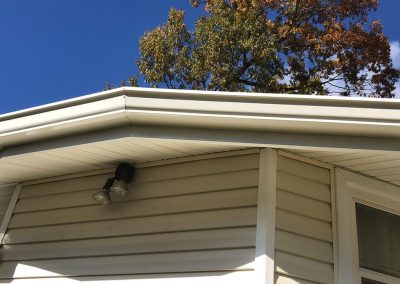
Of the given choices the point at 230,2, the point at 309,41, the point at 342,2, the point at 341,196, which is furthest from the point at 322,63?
the point at 341,196

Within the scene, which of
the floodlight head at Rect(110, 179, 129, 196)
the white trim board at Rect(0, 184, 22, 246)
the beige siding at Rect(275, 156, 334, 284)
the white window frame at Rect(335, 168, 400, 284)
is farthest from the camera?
the white trim board at Rect(0, 184, 22, 246)

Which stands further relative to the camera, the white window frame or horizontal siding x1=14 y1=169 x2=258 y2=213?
horizontal siding x1=14 y1=169 x2=258 y2=213

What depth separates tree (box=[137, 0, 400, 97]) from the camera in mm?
11258

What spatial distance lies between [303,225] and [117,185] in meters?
1.21

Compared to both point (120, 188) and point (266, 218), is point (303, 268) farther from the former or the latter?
point (120, 188)

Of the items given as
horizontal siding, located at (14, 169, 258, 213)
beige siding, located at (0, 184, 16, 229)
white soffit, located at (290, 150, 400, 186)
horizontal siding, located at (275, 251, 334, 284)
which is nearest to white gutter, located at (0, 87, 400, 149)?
white soffit, located at (290, 150, 400, 186)

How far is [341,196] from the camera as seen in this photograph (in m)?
2.88

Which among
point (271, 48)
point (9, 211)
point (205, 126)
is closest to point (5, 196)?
point (9, 211)

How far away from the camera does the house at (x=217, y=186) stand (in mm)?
2439

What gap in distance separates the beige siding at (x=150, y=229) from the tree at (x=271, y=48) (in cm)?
812

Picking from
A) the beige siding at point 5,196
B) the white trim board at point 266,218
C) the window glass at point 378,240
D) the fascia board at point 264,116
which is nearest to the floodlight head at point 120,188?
the fascia board at point 264,116

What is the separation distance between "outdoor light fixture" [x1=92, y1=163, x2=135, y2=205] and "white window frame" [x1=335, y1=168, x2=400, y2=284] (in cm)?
135

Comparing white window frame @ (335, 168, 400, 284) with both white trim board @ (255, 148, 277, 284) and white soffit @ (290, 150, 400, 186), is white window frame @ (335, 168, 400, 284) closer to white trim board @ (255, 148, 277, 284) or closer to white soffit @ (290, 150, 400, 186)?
white soffit @ (290, 150, 400, 186)

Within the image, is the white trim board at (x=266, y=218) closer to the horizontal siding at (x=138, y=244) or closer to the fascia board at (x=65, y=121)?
the horizontal siding at (x=138, y=244)
